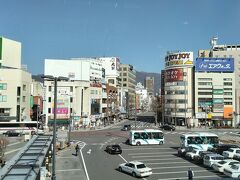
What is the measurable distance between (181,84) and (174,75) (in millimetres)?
3545

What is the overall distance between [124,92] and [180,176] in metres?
144

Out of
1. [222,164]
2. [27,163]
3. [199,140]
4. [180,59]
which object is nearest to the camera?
[27,163]

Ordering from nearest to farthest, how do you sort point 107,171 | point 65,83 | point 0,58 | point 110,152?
point 107,171 → point 110,152 → point 0,58 → point 65,83

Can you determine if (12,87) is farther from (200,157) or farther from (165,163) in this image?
(200,157)

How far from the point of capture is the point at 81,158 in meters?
45.3

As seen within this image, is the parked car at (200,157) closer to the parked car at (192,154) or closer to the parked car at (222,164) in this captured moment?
the parked car at (192,154)

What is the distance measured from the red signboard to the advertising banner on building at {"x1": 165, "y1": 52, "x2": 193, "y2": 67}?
1.86 meters

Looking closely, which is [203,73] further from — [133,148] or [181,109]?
[133,148]

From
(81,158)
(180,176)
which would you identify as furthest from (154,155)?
(180,176)

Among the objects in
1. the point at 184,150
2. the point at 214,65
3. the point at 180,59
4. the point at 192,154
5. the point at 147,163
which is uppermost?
the point at 180,59

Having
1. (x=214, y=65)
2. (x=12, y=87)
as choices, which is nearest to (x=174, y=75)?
(x=214, y=65)

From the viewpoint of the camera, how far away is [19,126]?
273 ft

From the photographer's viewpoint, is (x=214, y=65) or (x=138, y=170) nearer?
(x=138, y=170)

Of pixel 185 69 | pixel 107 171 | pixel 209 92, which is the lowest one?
pixel 107 171
